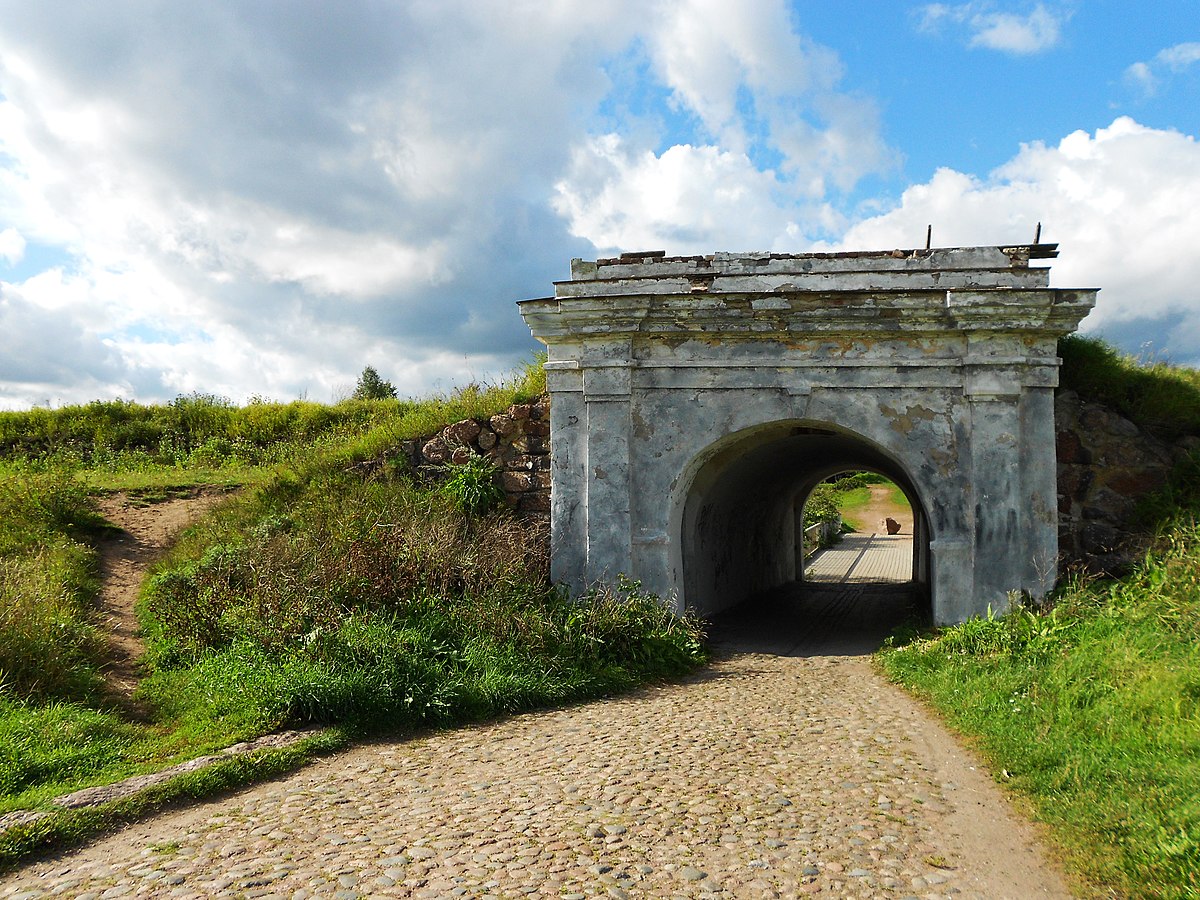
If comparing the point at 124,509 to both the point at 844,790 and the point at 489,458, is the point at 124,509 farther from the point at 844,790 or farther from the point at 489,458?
the point at 844,790

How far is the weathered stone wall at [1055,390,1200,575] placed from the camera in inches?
372

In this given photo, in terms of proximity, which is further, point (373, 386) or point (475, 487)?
point (373, 386)

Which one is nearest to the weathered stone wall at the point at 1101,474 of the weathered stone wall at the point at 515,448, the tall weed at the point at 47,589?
the weathered stone wall at the point at 515,448

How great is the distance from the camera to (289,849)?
14.7ft

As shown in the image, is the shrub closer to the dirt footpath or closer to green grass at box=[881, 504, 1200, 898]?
the dirt footpath

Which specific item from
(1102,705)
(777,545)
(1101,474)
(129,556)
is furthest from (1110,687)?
(777,545)

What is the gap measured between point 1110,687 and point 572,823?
4.33 metres

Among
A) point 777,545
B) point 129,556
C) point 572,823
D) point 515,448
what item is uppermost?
point 515,448

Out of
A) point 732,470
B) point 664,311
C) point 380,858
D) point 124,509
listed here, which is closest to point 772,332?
point 664,311

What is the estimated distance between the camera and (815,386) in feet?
31.3

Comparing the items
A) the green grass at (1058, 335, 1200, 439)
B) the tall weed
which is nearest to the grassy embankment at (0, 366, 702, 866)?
the tall weed

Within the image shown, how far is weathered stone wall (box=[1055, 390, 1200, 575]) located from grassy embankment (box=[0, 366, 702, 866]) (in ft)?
14.2

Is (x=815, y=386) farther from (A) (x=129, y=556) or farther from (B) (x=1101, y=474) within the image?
(A) (x=129, y=556)

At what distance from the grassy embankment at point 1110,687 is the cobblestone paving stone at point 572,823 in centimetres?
66
